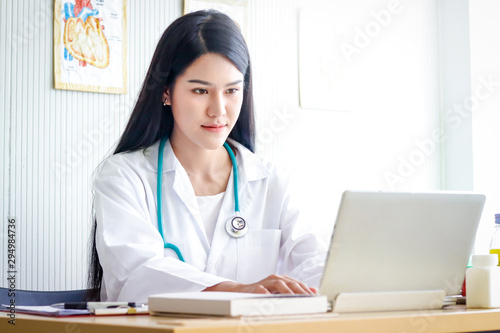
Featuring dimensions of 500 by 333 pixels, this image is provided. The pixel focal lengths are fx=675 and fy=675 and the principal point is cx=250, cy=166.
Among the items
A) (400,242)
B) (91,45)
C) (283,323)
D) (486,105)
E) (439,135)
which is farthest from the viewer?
(439,135)

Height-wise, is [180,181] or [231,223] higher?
[180,181]

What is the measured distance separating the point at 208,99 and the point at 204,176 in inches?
9.8

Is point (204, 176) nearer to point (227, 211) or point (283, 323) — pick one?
point (227, 211)

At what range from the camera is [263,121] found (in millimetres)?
2934

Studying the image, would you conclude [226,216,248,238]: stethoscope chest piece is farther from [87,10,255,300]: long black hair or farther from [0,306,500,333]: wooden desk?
[0,306,500,333]: wooden desk

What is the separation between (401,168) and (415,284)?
86.6 inches

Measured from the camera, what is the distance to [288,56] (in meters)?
3.02

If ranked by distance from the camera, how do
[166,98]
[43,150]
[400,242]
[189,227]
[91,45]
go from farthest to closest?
1. [91,45]
2. [43,150]
3. [166,98]
4. [189,227]
5. [400,242]

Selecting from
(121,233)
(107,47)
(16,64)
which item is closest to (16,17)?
(16,64)

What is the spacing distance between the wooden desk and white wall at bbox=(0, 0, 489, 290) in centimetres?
140

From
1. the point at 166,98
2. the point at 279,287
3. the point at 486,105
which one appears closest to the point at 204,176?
the point at 166,98

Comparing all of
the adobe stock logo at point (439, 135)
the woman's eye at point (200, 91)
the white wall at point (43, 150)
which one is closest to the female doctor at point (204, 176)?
the woman's eye at point (200, 91)

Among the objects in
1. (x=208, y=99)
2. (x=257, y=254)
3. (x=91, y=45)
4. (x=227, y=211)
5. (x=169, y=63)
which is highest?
(x=91, y=45)

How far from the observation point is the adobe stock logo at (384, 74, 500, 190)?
3.22m
